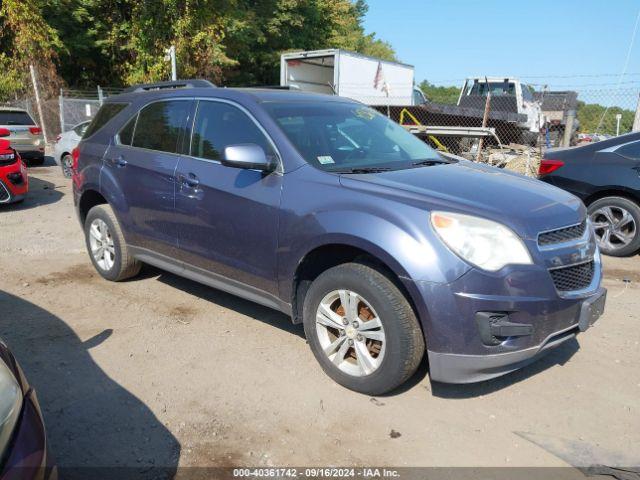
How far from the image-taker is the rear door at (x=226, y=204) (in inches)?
137

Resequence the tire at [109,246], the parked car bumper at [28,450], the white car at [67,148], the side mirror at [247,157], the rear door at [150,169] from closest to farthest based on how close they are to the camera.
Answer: the parked car bumper at [28,450]
the side mirror at [247,157]
the rear door at [150,169]
the tire at [109,246]
the white car at [67,148]

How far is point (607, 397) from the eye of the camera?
323 cm

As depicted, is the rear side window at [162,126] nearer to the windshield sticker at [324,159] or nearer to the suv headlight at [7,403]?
the windshield sticker at [324,159]

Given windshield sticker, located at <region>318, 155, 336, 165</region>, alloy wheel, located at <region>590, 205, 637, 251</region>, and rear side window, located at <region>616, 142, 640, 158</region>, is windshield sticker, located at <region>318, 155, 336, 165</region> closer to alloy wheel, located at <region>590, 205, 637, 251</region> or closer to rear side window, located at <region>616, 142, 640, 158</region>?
alloy wheel, located at <region>590, 205, 637, 251</region>

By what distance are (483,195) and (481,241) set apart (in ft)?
1.41

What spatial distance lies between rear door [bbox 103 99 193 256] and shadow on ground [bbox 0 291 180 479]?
36.2 inches

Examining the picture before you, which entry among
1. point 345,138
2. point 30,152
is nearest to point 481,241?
point 345,138

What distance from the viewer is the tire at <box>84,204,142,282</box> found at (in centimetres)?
483

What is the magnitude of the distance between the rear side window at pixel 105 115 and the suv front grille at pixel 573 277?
395 cm

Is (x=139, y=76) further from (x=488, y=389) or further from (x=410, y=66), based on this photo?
(x=488, y=389)

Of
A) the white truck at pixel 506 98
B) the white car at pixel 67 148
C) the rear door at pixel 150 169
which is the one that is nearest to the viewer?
the rear door at pixel 150 169

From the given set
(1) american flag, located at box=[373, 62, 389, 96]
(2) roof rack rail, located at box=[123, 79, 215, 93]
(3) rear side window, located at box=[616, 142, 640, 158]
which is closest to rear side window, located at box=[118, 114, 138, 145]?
(2) roof rack rail, located at box=[123, 79, 215, 93]

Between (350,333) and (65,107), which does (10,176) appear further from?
(65,107)

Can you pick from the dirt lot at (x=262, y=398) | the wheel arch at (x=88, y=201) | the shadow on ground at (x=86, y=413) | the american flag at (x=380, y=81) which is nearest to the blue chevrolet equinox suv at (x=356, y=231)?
the dirt lot at (x=262, y=398)
